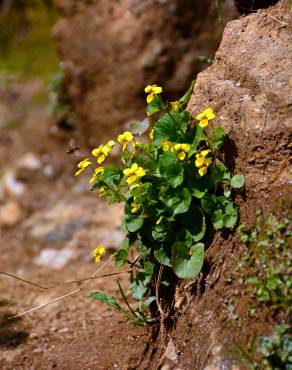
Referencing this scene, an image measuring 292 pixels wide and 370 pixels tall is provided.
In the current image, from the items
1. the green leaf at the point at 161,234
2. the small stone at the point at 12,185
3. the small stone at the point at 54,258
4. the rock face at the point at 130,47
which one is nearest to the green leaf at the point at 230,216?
the green leaf at the point at 161,234

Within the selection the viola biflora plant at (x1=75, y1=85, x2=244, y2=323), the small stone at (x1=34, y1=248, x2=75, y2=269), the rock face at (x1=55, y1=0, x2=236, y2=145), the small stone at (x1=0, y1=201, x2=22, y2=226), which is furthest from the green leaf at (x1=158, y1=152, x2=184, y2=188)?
the small stone at (x1=0, y1=201, x2=22, y2=226)

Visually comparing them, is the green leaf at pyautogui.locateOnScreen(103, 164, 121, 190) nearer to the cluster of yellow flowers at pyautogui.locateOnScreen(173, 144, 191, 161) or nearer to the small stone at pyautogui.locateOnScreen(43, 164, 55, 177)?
the cluster of yellow flowers at pyautogui.locateOnScreen(173, 144, 191, 161)

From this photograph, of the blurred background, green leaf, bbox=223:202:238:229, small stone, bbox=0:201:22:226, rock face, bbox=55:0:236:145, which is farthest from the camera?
small stone, bbox=0:201:22:226

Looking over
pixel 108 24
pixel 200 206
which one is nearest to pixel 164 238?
pixel 200 206

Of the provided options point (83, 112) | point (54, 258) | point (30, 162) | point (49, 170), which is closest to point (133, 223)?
point (54, 258)

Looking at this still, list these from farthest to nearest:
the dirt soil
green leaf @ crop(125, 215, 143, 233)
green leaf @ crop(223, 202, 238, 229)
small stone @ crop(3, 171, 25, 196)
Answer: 1. small stone @ crop(3, 171, 25, 196)
2. the dirt soil
3. green leaf @ crop(125, 215, 143, 233)
4. green leaf @ crop(223, 202, 238, 229)
